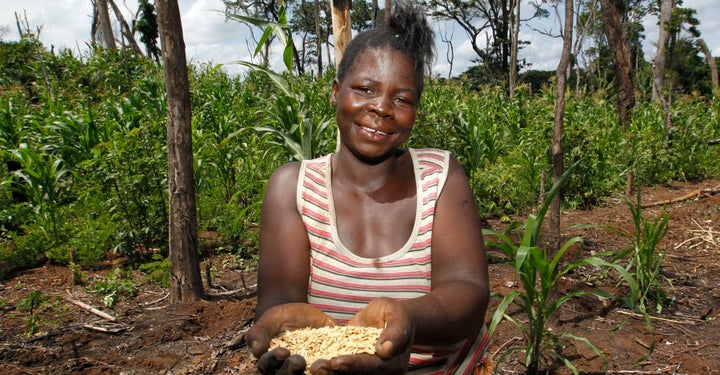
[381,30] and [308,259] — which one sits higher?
[381,30]

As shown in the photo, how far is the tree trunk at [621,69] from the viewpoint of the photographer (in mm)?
7953

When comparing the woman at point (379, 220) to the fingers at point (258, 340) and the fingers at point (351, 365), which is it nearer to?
the fingers at point (258, 340)

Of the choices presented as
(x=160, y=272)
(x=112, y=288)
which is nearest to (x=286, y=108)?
(x=160, y=272)

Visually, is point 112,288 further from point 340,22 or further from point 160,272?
point 340,22

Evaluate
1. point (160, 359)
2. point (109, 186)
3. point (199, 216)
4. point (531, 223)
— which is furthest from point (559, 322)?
point (109, 186)

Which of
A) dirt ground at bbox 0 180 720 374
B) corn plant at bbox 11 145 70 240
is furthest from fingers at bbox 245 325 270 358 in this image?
corn plant at bbox 11 145 70 240

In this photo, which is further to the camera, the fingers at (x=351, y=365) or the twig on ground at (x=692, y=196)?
the twig on ground at (x=692, y=196)

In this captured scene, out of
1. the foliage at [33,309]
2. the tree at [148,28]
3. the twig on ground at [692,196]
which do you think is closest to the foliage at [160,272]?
the foliage at [33,309]

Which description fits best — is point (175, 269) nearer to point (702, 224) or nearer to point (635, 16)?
point (702, 224)

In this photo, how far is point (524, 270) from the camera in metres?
2.00

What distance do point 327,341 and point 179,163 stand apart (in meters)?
1.98

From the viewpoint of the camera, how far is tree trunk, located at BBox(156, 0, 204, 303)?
2.55 metres

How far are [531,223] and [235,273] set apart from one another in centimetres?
242

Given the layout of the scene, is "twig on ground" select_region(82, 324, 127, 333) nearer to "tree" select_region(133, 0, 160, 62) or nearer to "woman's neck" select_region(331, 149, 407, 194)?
"woman's neck" select_region(331, 149, 407, 194)
